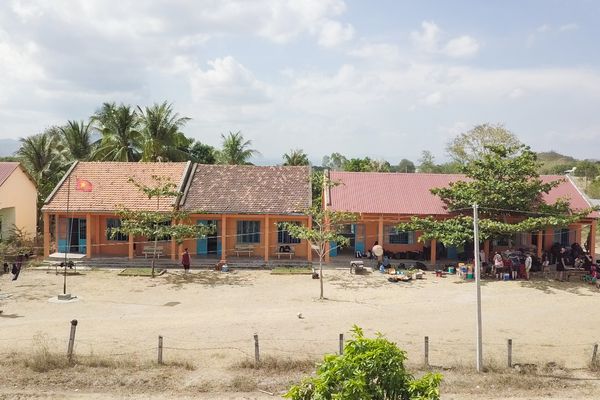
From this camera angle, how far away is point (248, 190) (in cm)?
2775

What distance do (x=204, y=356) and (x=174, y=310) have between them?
16.1 feet

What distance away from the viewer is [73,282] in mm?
22188

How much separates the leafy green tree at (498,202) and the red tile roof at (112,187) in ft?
40.2

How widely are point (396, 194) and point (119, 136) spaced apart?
1901cm

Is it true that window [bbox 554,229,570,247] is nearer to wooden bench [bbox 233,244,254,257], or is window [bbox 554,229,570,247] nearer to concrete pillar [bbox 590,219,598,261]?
concrete pillar [bbox 590,219,598,261]

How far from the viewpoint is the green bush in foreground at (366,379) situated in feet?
21.1

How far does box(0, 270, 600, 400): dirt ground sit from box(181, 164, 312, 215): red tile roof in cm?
347

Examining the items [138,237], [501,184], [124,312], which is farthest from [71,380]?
[501,184]

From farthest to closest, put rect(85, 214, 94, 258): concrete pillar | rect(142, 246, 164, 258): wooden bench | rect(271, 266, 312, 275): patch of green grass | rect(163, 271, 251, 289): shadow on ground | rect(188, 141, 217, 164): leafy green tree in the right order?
rect(188, 141, 217, 164): leafy green tree < rect(142, 246, 164, 258): wooden bench < rect(85, 214, 94, 258): concrete pillar < rect(271, 266, 312, 275): patch of green grass < rect(163, 271, 251, 289): shadow on ground

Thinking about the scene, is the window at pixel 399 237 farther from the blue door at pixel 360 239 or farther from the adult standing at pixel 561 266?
the adult standing at pixel 561 266

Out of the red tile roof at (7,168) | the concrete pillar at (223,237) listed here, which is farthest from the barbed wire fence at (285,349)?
the red tile roof at (7,168)

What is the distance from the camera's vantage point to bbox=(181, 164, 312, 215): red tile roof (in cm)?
2639

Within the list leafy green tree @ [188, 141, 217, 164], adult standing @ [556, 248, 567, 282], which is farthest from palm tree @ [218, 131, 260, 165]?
adult standing @ [556, 248, 567, 282]

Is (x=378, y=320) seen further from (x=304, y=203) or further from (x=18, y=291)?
(x=18, y=291)
